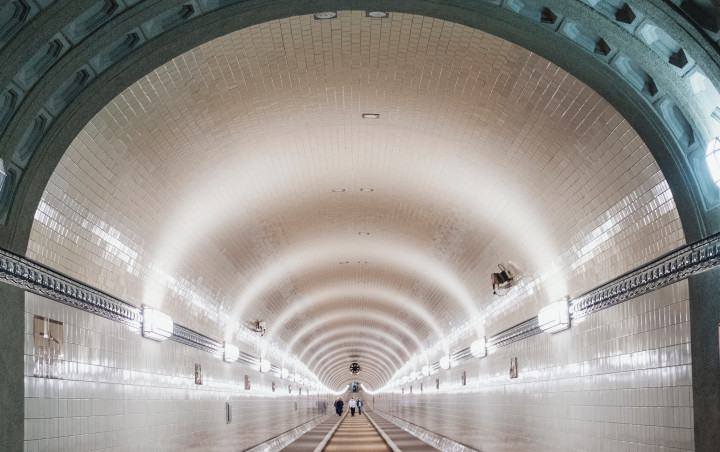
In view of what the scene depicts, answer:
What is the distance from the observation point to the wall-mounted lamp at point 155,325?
11.8m

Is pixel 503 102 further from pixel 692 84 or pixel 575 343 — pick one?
→ pixel 575 343

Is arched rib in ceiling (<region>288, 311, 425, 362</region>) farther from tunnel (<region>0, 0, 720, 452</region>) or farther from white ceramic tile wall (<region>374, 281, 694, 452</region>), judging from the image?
tunnel (<region>0, 0, 720, 452</region>)

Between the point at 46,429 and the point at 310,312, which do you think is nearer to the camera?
the point at 46,429

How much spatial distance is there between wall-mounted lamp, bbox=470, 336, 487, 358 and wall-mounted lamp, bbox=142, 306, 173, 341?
7839 mm

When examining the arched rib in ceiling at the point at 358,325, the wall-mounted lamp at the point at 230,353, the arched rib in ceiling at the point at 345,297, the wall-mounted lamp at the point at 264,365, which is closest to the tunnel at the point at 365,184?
the wall-mounted lamp at the point at 230,353

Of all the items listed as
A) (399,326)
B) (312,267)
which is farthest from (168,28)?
(399,326)

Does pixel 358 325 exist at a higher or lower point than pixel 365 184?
lower

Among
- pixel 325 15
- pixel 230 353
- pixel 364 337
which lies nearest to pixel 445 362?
pixel 230 353

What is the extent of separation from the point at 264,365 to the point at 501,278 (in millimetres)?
11921

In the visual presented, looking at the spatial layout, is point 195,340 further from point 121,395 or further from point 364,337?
point 364,337

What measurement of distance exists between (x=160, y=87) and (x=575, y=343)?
651cm

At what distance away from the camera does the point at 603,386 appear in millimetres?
10016

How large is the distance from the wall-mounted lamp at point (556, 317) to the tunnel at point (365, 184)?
55mm

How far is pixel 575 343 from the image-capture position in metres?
11.3
